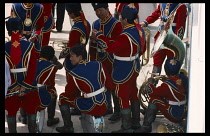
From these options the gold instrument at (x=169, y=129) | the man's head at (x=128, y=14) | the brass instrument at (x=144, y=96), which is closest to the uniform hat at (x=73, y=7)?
the man's head at (x=128, y=14)

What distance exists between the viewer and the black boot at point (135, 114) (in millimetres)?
6087

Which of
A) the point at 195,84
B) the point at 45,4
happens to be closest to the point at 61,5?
the point at 45,4

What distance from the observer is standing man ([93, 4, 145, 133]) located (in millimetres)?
5684

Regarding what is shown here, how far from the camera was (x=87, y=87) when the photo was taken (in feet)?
18.0

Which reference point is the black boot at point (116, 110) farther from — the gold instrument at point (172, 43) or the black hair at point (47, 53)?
the black hair at point (47, 53)

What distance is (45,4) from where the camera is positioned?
295 inches

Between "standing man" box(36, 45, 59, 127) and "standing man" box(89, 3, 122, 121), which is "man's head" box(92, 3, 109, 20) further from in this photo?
"standing man" box(36, 45, 59, 127)

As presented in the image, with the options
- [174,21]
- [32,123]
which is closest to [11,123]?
[32,123]

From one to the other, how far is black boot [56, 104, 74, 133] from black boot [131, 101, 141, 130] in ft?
2.61

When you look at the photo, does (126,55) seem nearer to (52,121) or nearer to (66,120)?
(66,120)

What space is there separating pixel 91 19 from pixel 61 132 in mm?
5280

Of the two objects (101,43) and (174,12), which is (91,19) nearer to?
(174,12)

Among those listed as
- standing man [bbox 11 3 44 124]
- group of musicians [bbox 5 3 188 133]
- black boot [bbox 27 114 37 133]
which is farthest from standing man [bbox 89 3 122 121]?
black boot [bbox 27 114 37 133]
